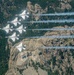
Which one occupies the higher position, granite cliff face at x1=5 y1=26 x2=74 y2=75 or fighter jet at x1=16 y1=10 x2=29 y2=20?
fighter jet at x1=16 y1=10 x2=29 y2=20

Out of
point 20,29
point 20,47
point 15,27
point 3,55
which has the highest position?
point 15,27

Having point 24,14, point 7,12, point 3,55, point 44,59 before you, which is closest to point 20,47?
point 3,55

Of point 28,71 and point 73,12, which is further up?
point 73,12

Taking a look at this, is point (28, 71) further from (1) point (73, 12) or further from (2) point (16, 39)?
(1) point (73, 12)

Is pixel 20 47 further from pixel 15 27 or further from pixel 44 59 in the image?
pixel 44 59

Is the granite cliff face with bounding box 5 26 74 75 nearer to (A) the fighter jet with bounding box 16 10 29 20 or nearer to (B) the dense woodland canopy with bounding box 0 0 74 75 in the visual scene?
(B) the dense woodland canopy with bounding box 0 0 74 75

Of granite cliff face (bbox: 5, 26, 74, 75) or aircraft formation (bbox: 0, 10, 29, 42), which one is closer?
granite cliff face (bbox: 5, 26, 74, 75)

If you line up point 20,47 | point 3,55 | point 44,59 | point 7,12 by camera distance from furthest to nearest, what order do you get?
point 7,12 → point 3,55 → point 20,47 → point 44,59

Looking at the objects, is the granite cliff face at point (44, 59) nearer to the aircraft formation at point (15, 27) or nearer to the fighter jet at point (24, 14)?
the aircraft formation at point (15, 27)

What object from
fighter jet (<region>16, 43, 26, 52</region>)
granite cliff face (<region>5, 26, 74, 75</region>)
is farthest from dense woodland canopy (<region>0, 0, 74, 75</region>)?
fighter jet (<region>16, 43, 26, 52</region>)

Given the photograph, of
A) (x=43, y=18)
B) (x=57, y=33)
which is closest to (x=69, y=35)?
(x=57, y=33)

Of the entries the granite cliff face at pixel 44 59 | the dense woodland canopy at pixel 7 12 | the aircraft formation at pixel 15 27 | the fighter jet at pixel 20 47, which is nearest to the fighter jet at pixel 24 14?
the aircraft formation at pixel 15 27
